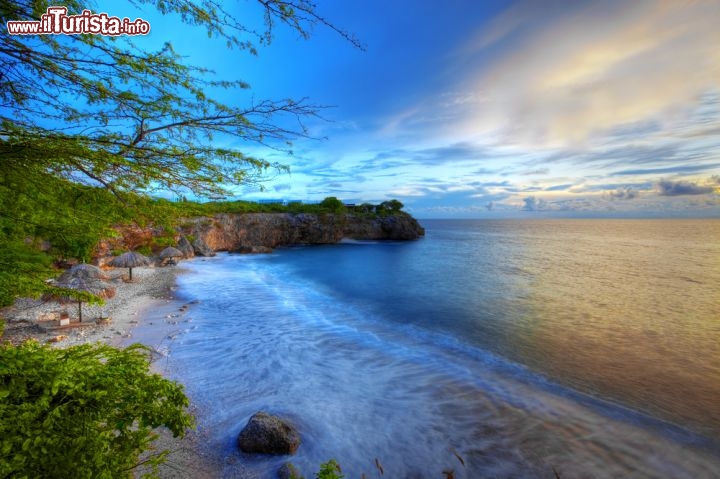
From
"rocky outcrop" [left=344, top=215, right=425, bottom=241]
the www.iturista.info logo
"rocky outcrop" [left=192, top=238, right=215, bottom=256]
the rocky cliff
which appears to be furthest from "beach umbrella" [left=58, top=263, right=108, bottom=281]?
"rocky outcrop" [left=344, top=215, right=425, bottom=241]

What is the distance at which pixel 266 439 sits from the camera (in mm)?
6871

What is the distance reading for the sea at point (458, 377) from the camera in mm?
7266

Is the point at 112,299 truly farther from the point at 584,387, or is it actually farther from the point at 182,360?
the point at 584,387

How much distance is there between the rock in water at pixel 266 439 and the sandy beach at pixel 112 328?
0.67 metres

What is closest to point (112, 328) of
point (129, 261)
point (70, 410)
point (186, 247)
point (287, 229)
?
point (129, 261)

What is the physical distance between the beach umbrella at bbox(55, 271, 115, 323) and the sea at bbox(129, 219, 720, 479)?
272 centimetres

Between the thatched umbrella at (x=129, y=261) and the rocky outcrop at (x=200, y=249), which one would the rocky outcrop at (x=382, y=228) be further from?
the thatched umbrella at (x=129, y=261)

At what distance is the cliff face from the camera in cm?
4775

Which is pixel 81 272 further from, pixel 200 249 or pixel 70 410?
pixel 200 249

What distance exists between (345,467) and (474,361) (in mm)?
7414

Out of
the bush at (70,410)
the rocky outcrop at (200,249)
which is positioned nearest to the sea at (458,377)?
the bush at (70,410)

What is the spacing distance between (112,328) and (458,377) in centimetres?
1414

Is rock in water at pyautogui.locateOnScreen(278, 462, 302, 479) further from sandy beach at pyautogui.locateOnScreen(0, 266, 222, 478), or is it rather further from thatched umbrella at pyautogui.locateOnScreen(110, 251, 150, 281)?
thatched umbrella at pyautogui.locateOnScreen(110, 251, 150, 281)

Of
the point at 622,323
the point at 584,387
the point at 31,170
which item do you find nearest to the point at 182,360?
the point at 31,170
